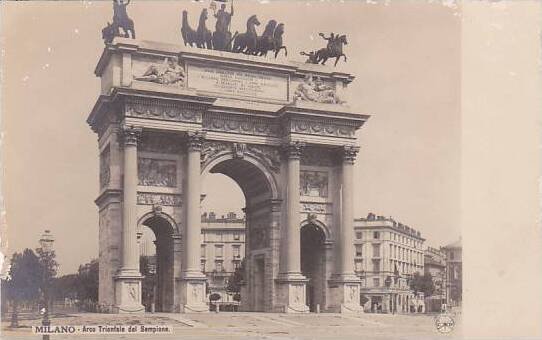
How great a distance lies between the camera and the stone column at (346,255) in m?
31.9

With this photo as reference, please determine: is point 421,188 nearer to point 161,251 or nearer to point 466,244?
point 466,244

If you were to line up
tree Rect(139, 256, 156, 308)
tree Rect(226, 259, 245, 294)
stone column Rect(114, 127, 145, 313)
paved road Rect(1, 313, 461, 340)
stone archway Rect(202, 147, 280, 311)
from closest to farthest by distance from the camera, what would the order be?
paved road Rect(1, 313, 461, 340) < stone column Rect(114, 127, 145, 313) < stone archway Rect(202, 147, 280, 311) < tree Rect(139, 256, 156, 308) < tree Rect(226, 259, 245, 294)

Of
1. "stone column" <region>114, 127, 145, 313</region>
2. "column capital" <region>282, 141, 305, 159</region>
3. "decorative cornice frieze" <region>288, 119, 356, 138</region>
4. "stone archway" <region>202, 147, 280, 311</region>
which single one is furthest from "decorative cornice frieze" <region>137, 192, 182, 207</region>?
Answer: "decorative cornice frieze" <region>288, 119, 356, 138</region>

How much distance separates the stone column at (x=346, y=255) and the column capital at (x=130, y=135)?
27.5 feet

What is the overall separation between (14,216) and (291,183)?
38.8 ft

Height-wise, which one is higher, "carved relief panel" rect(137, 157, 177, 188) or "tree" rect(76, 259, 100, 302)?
"carved relief panel" rect(137, 157, 177, 188)

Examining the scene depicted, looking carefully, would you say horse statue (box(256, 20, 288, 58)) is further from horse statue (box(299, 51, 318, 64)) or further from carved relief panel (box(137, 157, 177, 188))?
carved relief panel (box(137, 157, 177, 188))

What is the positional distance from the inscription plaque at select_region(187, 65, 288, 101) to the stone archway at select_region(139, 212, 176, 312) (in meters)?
5.19

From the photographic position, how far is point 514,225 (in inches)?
793

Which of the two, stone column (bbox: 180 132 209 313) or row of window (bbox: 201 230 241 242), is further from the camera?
row of window (bbox: 201 230 241 242)

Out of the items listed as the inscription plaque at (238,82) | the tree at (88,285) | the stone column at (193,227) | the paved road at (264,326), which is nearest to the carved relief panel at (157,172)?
the stone column at (193,227)

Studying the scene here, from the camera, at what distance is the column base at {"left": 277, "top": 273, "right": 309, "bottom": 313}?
30.6 meters

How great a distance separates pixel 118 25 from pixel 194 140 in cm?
488

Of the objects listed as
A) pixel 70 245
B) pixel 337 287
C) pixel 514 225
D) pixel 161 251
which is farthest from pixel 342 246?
pixel 514 225
